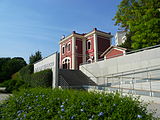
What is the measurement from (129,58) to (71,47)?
1532 centimetres

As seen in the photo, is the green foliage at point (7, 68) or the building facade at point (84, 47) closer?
the building facade at point (84, 47)

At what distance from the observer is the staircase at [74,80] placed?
14672 millimetres

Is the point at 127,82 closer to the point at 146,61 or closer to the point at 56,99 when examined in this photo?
the point at 146,61

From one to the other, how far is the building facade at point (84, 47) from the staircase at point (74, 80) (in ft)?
24.7

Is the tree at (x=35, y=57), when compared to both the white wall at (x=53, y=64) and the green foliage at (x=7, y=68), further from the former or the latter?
the white wall at (x=53, y=64)

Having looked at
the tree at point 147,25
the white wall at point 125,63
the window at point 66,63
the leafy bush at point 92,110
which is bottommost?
the leafy bush at point 92,110

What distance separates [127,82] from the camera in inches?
491

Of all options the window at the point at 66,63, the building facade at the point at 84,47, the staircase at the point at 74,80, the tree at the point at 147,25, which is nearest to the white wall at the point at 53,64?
the staircase at the point at 74,80

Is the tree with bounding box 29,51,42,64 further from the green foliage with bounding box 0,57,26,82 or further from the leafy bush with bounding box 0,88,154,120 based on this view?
the leafy bush with bounding box 0,88,154,120

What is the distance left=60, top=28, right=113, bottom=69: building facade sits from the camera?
85.2 ft

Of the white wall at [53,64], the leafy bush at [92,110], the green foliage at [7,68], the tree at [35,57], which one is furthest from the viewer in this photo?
the tree at [35,57]

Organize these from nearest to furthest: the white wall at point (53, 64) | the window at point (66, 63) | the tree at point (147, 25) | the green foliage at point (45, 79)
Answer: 1. the tree at point (147, 25)
2. the white wall at point (53, 64)
3. the green foliage at point (45, 79)
4. the window at point (66, 63)

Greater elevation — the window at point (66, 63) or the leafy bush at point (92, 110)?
the window at point (66, 63)

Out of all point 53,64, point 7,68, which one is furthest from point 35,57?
point 53,64
